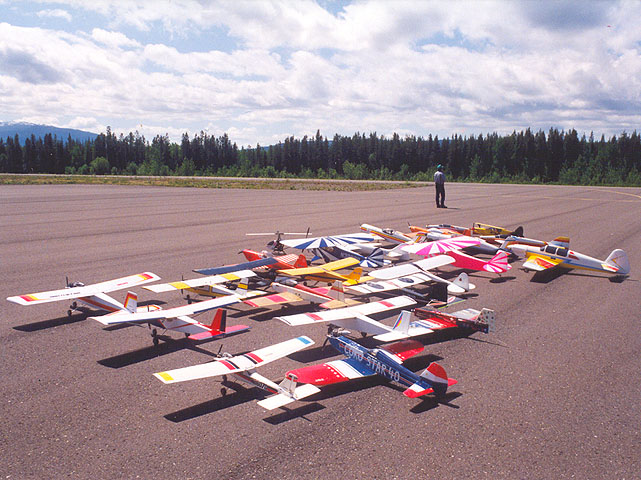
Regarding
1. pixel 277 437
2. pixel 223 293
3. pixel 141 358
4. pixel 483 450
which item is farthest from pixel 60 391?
pixel 483 450

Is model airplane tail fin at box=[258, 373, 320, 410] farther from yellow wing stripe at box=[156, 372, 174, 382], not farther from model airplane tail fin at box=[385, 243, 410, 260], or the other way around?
model airplane tail fin at box=[385, 243, 410, 260]

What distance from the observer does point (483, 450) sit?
5730 mm

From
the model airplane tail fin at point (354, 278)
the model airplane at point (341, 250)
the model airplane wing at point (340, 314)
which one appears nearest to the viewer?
the model airplane wing at point (340, 314)

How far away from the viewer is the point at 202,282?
37.9ft

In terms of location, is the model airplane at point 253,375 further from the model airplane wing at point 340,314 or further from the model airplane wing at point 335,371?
the model airplane wing at point 340,314

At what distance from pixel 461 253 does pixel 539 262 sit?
260 centimetres

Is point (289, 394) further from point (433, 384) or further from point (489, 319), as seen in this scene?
point (489, 319)

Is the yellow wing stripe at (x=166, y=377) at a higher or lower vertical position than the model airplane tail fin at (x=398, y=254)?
lower

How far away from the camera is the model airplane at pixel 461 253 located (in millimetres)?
14316

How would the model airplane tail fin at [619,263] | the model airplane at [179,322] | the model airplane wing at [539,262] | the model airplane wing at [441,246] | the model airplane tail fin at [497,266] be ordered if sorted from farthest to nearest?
the model airplane wing at [441,246], the model airplane wing at [539,262], the model airplane tail fin at [619,263], the model airplane tail fin at [497,266], the model airplane at [179,322]

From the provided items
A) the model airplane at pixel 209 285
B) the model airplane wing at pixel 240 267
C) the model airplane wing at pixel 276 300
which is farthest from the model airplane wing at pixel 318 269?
the model airplane wing at pixel 276 300

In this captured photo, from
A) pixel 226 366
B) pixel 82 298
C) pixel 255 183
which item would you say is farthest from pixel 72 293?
pixel 255 183

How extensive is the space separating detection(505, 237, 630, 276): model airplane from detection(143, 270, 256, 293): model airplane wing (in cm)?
956

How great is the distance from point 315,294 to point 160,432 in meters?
5.58
